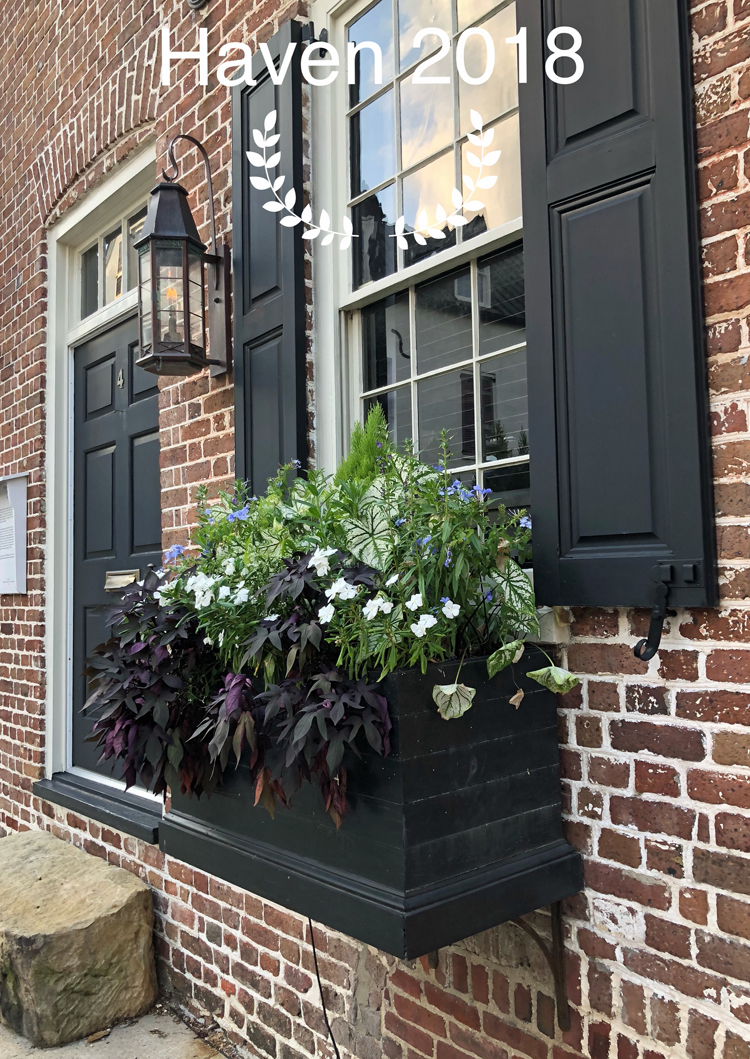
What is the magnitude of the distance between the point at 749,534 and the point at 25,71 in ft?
16.4

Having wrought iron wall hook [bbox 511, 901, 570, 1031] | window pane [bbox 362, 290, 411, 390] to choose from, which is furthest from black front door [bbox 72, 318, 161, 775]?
wrought iron wall hook [bbox 511, 901, 570, 1031]

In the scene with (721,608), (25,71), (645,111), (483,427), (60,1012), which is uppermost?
(25,71)

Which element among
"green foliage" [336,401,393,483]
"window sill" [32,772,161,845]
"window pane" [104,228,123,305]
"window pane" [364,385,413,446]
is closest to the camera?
"green foliage" [336,401,393,483]

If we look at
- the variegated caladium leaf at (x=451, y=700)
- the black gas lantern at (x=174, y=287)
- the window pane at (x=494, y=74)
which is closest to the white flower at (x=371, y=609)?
the variegated caladium leaf at (x=451, y=700)

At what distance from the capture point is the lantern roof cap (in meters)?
2.94

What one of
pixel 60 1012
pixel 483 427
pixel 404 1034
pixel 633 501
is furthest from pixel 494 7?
pixel 60 1012

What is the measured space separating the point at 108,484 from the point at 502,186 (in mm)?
2573

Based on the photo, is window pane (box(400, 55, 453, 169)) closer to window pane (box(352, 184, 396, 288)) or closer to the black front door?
window pane (box(352, 184, 396, 288))

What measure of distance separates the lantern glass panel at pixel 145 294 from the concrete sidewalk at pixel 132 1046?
2480mm

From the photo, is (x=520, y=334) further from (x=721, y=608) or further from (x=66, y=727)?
(x=66, y=727)

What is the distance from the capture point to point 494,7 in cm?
233

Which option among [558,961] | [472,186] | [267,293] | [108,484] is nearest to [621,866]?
[558,961]

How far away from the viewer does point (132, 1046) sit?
2961 mm

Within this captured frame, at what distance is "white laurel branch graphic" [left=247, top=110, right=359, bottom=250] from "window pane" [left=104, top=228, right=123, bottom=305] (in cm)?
155
